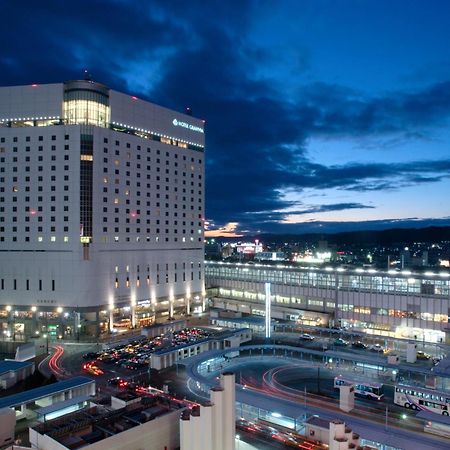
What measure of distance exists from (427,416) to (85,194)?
171 feet

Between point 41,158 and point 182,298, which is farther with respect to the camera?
point 182,298

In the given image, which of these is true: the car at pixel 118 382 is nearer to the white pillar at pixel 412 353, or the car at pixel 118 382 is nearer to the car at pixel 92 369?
the car at pixel 92 369

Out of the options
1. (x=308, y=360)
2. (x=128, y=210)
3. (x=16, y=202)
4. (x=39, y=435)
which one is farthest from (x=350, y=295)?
(x=16, y=202)

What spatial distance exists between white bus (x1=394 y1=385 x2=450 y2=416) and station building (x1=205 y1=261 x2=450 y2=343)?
2294 cm

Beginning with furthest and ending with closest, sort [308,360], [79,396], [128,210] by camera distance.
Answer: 1. [128,210]
2. [308,360]
3. [79,396]

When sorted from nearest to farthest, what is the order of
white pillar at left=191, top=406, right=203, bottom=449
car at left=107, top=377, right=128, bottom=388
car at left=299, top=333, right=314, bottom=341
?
1. white pillar at left=191, top=406, right=203, bottom=449
2. car at left=107, top=377, right=128, bottom=388
3. car at left=299, top=333, right=314, bottom=341

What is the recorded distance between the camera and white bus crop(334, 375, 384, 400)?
35625mm

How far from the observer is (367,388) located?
36.0 m

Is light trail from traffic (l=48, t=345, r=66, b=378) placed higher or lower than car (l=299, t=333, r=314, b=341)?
lower

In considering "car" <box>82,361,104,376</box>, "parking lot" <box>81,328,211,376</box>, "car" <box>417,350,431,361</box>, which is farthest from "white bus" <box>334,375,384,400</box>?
"car" <box>82,361,104,376</box>

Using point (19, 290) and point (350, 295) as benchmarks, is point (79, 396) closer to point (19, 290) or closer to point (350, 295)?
point (19, 290)

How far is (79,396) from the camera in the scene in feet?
116

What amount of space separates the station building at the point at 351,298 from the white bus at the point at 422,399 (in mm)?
22938

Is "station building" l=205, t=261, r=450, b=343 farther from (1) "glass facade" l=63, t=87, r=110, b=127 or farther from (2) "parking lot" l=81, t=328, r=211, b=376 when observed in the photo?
(1) "glass facade" l=63, t=87, r=110, b=127
